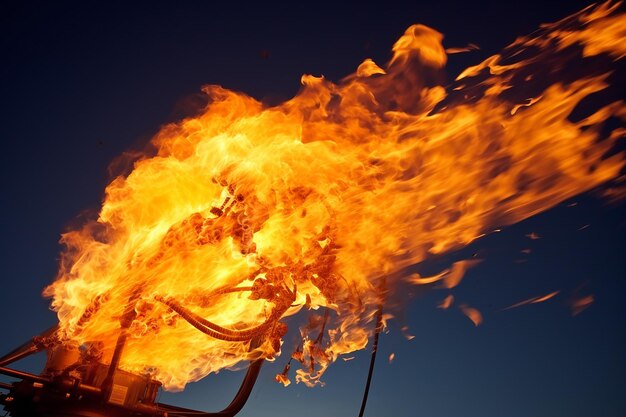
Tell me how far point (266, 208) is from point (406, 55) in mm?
2713

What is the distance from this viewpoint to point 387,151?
4.99 m

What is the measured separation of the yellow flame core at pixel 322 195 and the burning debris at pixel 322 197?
0.02 meters

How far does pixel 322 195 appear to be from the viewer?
4535mm

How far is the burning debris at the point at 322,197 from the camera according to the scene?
4.28m

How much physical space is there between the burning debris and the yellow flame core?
18 millimetres

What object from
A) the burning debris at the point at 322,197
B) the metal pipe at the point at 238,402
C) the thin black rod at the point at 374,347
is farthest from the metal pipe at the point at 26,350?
the thin black rod at the point at 374,347

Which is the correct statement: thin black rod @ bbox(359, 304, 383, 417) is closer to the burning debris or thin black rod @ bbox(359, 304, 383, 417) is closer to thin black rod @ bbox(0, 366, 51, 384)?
the burning debris

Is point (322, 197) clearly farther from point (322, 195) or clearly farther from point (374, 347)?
point (374, 347)

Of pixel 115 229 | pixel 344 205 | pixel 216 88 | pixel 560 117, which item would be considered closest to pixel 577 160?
pixel 560 117

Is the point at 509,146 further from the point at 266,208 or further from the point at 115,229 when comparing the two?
the point at 115,229

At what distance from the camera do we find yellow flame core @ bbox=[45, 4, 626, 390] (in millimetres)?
4293

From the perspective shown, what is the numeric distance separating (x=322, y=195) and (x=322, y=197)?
0.08 ft

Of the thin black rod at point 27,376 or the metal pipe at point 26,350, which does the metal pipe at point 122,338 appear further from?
the metal pipe at point 26,350

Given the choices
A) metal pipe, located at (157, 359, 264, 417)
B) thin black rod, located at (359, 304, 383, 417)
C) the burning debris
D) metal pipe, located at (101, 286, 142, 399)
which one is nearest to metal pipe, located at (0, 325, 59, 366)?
the burning debris
